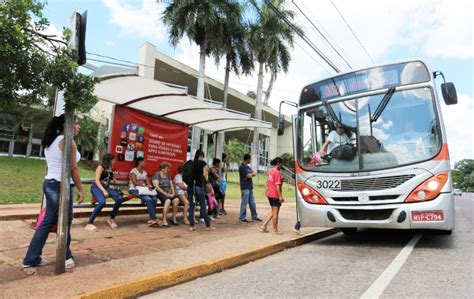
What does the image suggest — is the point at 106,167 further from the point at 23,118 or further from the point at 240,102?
A: the point at 240,102

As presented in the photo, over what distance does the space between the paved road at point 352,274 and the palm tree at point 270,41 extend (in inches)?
814

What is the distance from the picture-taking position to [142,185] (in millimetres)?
8250

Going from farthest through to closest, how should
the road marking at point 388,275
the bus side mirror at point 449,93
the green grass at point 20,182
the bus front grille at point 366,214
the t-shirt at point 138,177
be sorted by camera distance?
1. the green grass at point 20,182
2. the t-shirt at point 138,177
3. the bus side mirror at point 449,93
4. the bus front grille at point 366,214
5. the road marking at point 388,275

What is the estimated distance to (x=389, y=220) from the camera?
6.37 m

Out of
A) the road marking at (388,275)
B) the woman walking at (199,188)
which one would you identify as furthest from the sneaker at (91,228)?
the road marking at (388,275)

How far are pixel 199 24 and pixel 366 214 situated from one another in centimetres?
1809

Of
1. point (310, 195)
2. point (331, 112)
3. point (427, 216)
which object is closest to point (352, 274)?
point (427, 216)

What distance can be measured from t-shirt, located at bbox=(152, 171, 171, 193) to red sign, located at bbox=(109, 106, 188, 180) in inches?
28.7

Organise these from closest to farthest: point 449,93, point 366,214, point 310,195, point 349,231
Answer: point 366,214
point 449,93
point 310,195
point 349,231

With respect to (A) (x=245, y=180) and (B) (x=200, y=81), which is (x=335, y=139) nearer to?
(A) (x=245, y=180)

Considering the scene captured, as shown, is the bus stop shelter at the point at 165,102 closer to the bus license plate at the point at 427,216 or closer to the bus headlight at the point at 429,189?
the bus headlight at the point at 429,189

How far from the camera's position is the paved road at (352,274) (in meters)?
4.27

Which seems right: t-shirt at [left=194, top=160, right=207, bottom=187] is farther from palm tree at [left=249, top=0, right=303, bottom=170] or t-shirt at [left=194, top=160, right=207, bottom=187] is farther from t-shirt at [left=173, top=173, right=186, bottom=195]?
palm tree at [left=249, top=0, right=303, bottom=170]

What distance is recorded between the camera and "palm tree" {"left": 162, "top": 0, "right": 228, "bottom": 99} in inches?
852
